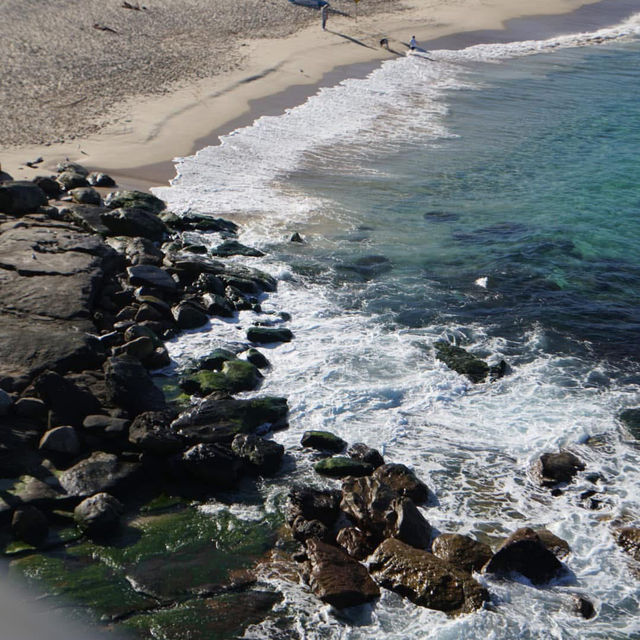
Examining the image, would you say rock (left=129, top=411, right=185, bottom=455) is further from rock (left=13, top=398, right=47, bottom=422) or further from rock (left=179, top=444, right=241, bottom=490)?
rock (left=13, top=398, right=47, bottom=422)

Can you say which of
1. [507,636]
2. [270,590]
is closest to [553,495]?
[507,636]

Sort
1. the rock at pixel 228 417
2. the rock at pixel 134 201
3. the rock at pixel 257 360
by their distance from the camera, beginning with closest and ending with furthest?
the rock at pixel 228 417
the rock at pixel 257 360
the rock at pixel 134 201

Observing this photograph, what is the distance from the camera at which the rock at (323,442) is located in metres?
12.3

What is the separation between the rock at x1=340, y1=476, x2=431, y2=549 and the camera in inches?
408

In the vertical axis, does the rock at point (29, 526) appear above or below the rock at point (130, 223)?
below

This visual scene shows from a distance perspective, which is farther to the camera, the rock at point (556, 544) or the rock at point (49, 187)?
the rock at point (49, 187)

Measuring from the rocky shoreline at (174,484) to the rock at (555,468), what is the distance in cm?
3

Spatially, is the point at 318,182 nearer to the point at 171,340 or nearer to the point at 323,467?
the point at 171,340

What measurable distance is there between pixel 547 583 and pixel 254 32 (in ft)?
107

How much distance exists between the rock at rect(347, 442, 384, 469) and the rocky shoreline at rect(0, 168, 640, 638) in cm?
4

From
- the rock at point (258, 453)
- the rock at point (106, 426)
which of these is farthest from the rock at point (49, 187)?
the rock at point (258, 453)

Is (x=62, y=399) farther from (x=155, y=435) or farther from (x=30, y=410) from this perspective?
(x=155, y=435)

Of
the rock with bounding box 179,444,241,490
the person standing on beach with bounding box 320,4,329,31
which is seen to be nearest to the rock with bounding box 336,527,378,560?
the rock with bounding box 179,444,241,490

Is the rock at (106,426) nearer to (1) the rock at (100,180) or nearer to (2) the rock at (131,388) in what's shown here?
(2) the rock at (131,388)
